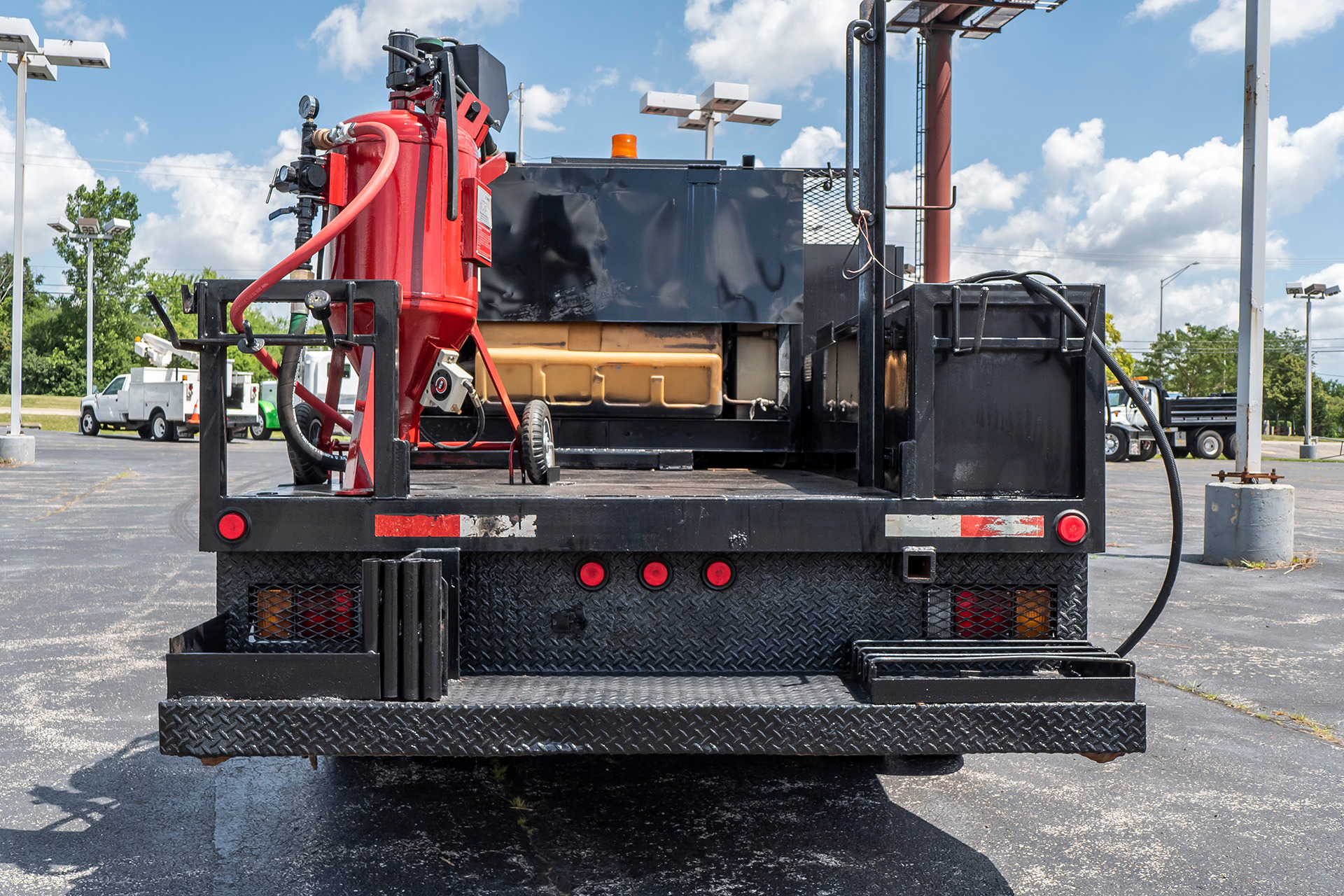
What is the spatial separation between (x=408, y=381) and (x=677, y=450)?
1507mm

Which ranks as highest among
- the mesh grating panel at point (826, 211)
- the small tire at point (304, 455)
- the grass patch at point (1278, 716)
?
the mesh grating panel at point (826, 211)

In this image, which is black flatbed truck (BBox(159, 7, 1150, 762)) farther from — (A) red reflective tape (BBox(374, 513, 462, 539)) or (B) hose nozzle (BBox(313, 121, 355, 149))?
(B) hose nozzle (BBox(313, 121, 355, 149))

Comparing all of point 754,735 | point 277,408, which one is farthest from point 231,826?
point 754,735

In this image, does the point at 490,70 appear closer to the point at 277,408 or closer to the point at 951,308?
the point at 277,408

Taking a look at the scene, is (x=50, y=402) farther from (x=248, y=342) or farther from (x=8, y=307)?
(x=248, y=342)

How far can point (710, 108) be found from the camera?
9.95 meters

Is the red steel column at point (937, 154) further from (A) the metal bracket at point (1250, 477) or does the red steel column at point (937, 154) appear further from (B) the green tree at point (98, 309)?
(B) the green tree at point (98, 309)

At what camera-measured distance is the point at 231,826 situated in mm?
3676

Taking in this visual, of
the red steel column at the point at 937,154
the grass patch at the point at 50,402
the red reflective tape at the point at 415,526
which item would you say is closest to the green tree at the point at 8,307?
the grass patch at the point at 50,402

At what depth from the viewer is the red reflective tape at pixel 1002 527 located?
309 centimetres

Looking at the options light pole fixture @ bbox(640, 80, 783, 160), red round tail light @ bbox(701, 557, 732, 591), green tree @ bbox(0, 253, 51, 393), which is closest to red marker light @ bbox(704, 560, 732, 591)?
red round tail light @ bbox(701, 557, 732, 591)

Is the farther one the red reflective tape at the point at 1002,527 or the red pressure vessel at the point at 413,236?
the red pressure vessel at the point at 413,236

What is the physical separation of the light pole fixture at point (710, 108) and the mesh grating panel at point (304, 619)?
6.65 m

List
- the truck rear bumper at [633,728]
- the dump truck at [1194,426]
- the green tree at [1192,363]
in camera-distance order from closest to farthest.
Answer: the truck rear bumper at [633,728]
the dump truck at [1194,426]
the green tree at [1192,363]
